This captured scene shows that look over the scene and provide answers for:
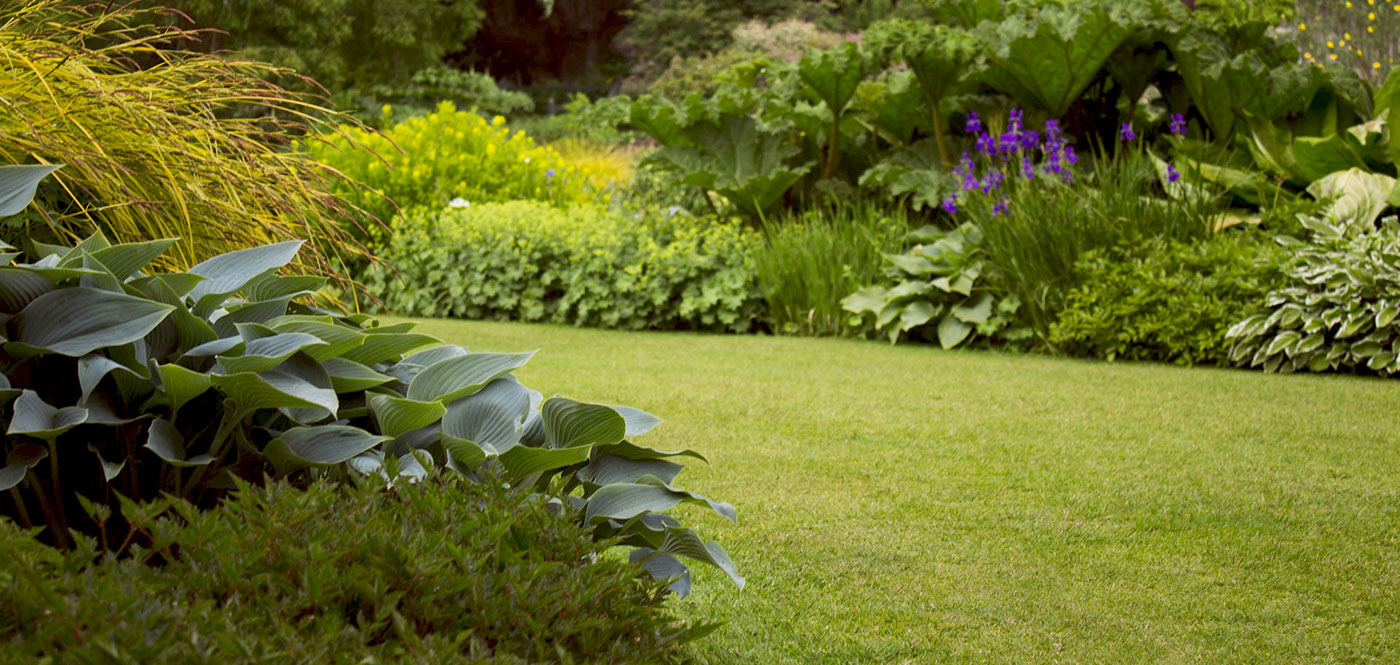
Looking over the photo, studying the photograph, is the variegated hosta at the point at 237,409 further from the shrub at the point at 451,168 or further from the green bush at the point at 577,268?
the shrub at the point at 451,168

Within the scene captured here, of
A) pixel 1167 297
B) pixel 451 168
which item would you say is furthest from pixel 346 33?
pixel 1167 297

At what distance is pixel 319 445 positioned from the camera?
148 cm

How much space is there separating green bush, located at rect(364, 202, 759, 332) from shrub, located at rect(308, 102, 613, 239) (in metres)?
0.76

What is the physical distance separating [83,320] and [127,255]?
0.19 metres

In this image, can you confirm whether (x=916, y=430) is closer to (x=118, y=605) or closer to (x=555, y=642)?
(x=555, y=642)

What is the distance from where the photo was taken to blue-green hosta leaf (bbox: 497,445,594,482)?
151 centimetres

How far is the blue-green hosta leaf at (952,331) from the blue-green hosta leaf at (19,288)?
4.82 metres

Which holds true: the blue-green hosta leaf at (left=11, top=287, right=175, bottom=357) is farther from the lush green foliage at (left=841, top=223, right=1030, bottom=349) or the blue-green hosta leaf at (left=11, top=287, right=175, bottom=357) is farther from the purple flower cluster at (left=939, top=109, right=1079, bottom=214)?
the purple flower cluster at (left=939, top=109, right=1079, bottom=214)

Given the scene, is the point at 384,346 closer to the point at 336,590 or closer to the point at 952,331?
the point at 336,590

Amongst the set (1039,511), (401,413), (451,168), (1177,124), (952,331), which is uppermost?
(1177,124)

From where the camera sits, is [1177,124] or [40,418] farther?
[1177,124]

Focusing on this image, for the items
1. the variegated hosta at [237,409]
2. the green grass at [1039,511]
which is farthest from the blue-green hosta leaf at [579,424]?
the green grass at [1039,511]

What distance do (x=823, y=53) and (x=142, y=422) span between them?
18.5ft

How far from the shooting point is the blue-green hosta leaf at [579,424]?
5.23 ft
